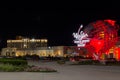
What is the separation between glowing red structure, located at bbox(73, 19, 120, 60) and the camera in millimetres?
76537

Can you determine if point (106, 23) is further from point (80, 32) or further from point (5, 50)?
point (5, 50)

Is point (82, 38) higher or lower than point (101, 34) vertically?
lower

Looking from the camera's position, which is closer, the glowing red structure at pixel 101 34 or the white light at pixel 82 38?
the glowing red structure at pixel 101 34

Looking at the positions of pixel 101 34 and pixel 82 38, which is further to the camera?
pixel 82 38

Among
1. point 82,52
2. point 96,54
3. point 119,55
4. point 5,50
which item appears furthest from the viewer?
point 5,50

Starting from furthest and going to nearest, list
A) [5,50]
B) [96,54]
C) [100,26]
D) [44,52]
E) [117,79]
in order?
[5,50] → [44,52] → [96,54] → [100,26] → [117,79]

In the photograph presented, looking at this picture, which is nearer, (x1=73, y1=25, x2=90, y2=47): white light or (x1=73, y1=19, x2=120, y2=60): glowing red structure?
(x1=73, y1=19, x2=120, y2=60): glowing red structure

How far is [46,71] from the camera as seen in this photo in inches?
1325

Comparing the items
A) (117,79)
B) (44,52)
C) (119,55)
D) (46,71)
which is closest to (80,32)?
(119,55)

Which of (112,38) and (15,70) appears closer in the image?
(15,70)

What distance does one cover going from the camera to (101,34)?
78438 mm

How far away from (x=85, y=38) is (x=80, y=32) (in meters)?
2.21

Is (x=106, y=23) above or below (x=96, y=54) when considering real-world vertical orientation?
above

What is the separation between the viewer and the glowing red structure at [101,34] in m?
76.5
